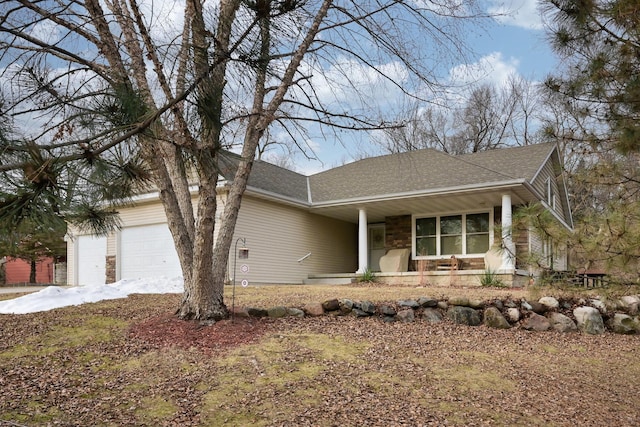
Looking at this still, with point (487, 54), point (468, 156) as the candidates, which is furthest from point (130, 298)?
point (468, 156)

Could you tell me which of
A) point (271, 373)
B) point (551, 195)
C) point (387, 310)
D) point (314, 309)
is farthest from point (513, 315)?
point (551, 195)

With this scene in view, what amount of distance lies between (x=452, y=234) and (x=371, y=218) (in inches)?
116

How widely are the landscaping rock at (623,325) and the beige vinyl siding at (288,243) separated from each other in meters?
7.55

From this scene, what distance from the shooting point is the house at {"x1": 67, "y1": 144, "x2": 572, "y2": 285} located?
41.7 ft

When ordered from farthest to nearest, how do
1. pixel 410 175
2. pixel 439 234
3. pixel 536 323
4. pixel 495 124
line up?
1. pixel 495 124
2. pixel 439 234
3. pixel 410 175
4. pixel 536 323

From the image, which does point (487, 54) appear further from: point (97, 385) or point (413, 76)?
point (97, 385)

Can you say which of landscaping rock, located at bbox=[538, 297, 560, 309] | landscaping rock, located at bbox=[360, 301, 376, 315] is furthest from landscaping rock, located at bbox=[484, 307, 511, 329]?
landscaping rock, located at bbox=[360, 301, 376, 315]

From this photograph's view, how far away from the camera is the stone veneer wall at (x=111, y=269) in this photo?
1404cm

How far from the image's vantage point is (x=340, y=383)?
4.77 m

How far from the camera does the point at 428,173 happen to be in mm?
14047

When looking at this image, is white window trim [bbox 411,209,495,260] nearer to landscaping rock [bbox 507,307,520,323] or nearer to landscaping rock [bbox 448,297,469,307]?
landscaping rock [bbox 507,307,520,323]

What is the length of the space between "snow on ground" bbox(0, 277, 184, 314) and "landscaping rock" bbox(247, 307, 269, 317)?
3139 millimetres

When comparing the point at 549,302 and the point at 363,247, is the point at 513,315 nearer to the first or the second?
the point at 549,302

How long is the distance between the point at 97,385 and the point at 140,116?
119 inches
